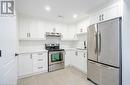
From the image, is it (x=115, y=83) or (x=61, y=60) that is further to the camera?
(x=61, y=60)

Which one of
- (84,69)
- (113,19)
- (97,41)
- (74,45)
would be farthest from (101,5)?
(74,45)

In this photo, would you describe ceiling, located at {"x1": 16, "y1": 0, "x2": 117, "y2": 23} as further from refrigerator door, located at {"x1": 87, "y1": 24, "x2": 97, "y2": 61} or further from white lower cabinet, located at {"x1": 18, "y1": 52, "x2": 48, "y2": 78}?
white lower cabinet, located at {"x1": 18, "y1": 52, "x2": 48, "y2": 78}

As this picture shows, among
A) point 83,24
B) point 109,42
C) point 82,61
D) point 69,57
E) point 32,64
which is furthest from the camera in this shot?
point 69,57

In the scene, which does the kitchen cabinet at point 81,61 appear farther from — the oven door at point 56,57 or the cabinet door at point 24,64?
the cabinet door at point 24,64

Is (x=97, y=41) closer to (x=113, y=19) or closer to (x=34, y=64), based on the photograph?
(x=113, y=19)

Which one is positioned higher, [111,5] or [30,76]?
[111,5]

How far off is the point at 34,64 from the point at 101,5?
3.12 m

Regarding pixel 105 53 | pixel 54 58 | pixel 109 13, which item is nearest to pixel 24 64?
pixel 54 58

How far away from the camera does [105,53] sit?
7.86 feet

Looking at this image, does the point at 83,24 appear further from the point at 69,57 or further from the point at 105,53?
the point at 105,53

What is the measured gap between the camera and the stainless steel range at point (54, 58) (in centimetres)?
406

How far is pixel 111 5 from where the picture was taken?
235 cm

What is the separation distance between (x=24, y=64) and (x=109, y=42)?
292 centimetres

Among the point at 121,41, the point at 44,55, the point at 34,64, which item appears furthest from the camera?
the point at 44,55
